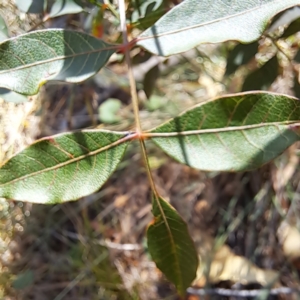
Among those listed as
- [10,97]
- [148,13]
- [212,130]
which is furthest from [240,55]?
[10,97]

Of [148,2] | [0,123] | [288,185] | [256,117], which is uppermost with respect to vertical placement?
[148,2]

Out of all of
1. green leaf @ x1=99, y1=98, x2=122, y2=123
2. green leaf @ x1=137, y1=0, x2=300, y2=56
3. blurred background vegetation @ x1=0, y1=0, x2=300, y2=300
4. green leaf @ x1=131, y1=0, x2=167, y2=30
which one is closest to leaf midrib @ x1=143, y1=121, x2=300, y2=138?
green leaf @ x1=137, y1=0, x2=300, y2=56

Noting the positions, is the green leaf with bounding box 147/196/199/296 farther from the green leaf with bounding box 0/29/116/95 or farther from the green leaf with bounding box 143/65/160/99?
the green leaf with bounding box 143/65/160/99

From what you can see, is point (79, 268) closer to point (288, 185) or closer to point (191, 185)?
point (191, 185)

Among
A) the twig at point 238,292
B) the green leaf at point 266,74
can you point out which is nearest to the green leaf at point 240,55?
the green leaf at point 266,74

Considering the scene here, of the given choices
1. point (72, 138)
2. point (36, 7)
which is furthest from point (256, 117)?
point (36, 7)
